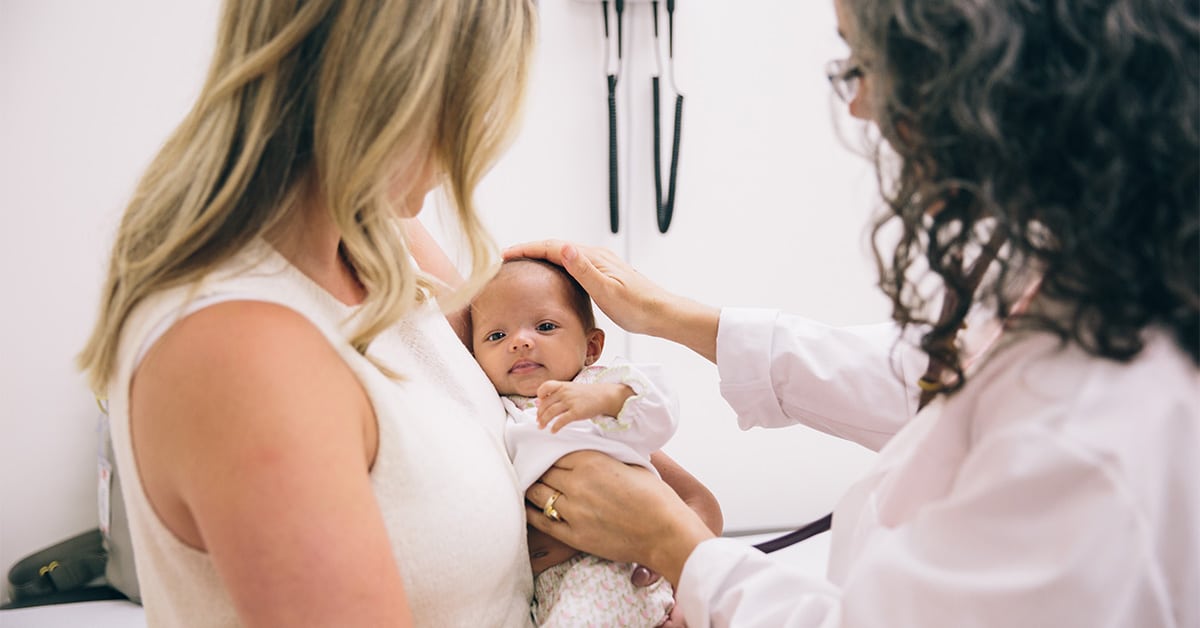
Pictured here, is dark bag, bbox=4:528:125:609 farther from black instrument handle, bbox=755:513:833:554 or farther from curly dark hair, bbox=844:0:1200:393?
curly dark hair, bbox=844:0:1200:393

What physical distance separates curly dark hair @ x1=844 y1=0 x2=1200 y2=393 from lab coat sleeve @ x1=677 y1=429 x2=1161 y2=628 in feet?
0.33

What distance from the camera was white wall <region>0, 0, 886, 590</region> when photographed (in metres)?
1.80

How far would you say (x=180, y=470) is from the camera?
0.67m

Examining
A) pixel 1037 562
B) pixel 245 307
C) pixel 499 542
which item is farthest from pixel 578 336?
pixel 1037 562

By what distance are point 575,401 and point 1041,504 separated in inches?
23.9

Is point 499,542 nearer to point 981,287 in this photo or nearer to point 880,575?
point 880,575

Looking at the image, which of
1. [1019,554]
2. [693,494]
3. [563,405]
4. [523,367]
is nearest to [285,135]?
[563,405]

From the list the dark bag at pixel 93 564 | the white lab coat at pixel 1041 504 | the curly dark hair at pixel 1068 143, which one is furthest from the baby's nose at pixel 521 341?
the dark bag at pixel 93 564

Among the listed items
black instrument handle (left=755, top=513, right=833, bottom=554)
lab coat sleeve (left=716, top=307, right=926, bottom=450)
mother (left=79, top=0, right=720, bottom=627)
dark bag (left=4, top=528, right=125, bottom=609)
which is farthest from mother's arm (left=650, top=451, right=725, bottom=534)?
dark bag (left=4, top=528, right=125, bottom=609)

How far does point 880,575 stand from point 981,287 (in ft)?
0.85

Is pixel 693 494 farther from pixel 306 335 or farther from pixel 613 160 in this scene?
pixel 613 160

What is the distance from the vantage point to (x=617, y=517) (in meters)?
1.09

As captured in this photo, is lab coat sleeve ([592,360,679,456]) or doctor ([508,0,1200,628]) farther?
lab coat sleeve ([592,360,679,456])

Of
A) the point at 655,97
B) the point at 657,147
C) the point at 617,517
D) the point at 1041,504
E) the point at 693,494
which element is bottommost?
the point at 693,494
